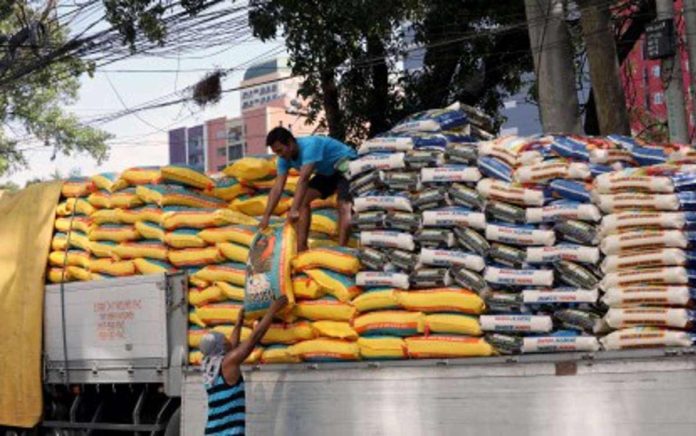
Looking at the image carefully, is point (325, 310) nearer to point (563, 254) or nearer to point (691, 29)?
point (563, 254)

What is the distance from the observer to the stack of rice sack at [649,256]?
581cm

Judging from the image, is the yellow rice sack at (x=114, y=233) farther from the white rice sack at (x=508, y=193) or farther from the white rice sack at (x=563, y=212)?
the white rice sack at (x=563, y=212)

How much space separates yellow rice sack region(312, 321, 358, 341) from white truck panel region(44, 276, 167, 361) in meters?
1.73

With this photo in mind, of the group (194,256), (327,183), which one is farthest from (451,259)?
(194,256)

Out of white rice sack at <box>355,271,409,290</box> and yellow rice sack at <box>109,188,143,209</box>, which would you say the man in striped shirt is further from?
yellow rice sack at <box>109,188,143,209</box>

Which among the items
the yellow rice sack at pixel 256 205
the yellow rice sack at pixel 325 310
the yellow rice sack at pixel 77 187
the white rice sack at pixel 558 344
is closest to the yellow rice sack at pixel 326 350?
the yellow rice sack at pixel 325 310

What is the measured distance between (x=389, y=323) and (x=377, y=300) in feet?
0.58

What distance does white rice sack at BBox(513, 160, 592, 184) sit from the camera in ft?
20.8

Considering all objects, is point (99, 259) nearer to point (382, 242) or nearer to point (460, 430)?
point (382, 242)

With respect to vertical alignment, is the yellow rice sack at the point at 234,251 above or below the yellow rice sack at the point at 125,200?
below

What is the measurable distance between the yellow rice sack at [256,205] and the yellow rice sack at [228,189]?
56 mm

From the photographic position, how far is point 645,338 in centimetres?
577

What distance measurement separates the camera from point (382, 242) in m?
7.02

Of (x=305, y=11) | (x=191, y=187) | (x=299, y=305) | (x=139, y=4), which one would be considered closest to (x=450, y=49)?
(x=305, y=11)
